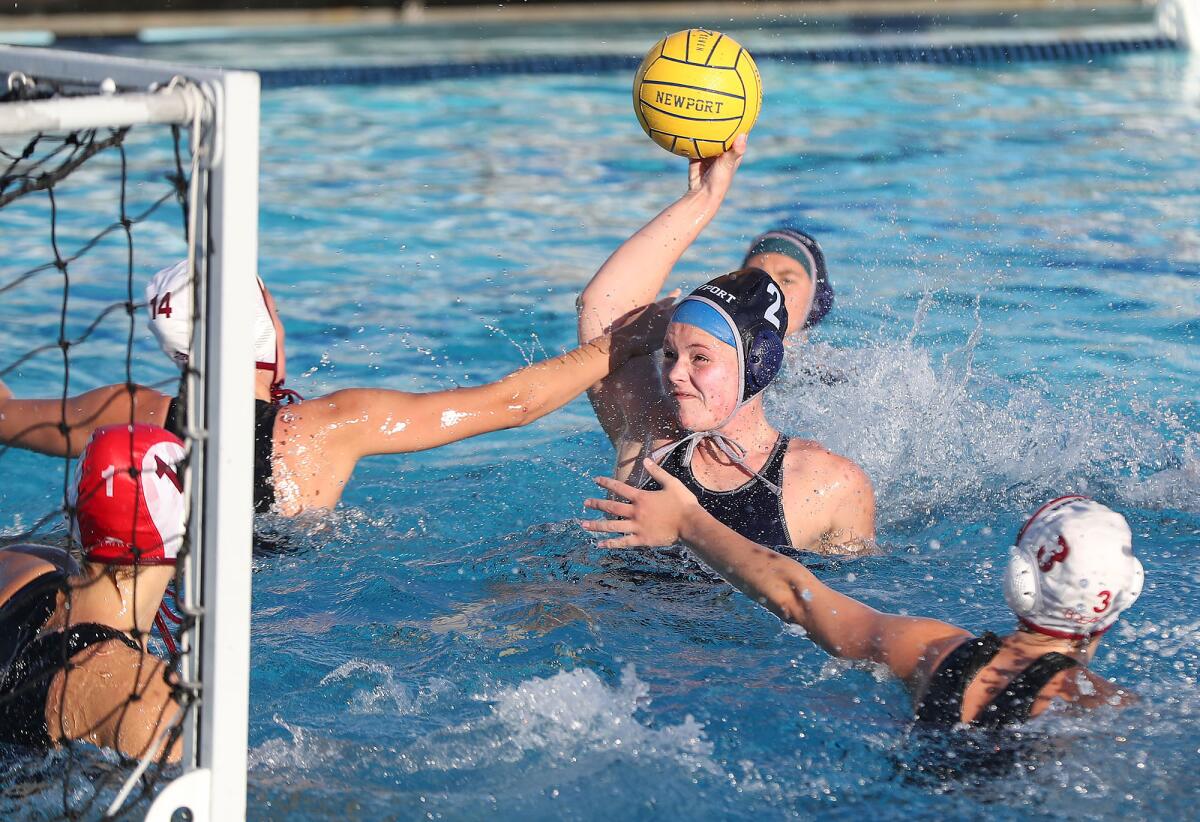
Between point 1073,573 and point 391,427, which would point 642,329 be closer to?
point 391,427

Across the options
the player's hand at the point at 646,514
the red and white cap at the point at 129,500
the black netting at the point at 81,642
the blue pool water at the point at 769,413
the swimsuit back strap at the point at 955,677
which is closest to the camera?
the black netting at the point at 81,642

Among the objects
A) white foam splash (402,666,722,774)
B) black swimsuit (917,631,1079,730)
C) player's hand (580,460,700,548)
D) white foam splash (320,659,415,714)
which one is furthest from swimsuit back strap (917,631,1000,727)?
white foam splash (320,659,415,714)

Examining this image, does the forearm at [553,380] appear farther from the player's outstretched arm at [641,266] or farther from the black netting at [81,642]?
the black netting at [81,642]

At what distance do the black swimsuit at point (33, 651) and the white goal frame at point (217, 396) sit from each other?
41cm

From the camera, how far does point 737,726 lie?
3086 millimetres

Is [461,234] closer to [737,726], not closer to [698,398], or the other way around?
[698,398]

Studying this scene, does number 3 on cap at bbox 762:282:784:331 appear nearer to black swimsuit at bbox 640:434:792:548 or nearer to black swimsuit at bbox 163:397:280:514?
black swimsuit at bbox 640:434:792:548

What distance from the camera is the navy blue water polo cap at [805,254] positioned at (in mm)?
4609

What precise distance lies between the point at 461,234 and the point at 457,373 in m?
1.93

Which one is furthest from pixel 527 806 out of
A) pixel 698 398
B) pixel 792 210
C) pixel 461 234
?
pixel 792 210

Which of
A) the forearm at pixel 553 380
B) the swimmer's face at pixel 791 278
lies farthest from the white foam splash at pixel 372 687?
the swimmer's face at pixel 791 278

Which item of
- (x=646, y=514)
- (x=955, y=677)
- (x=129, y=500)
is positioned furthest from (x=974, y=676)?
(x=129, y=500)

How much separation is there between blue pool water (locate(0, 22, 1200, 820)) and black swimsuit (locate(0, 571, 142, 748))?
164 millimetres

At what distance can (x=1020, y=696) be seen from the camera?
261cm
